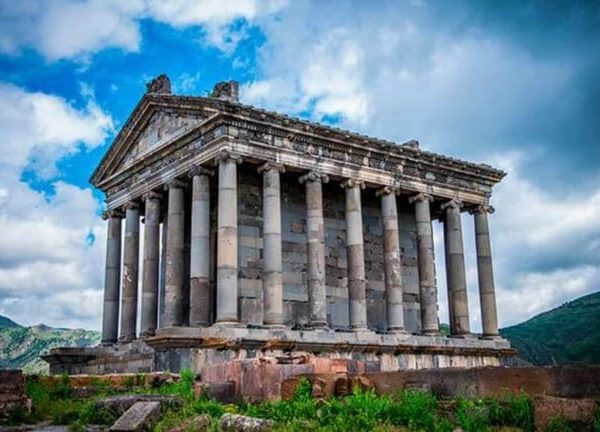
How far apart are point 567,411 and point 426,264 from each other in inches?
795

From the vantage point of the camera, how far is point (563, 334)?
66.1 metres

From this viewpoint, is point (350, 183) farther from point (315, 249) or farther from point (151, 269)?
point (151, 269)

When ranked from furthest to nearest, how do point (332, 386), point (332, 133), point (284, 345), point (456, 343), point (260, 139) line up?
point (456, 343) → point (332, 133) → point (260, 139) → point (284, 345) → point (332, 386)

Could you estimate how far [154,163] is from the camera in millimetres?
26672

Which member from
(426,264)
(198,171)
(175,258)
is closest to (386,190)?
(426,264)

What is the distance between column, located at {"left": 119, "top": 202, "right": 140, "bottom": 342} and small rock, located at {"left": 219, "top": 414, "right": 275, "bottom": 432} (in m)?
17.4

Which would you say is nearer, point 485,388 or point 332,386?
point 485,388

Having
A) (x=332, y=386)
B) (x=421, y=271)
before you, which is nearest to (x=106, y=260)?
(x=421, y=271)

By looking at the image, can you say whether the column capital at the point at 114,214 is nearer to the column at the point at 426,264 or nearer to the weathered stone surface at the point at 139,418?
the column at the point at 426,264

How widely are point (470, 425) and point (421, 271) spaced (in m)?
20.2

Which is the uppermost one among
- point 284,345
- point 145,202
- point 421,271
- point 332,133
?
point 332,133

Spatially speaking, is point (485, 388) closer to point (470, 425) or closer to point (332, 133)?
point (470, 425)

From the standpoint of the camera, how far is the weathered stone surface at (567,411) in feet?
27.4

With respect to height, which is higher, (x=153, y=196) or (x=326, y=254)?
(x=153, y=196)
